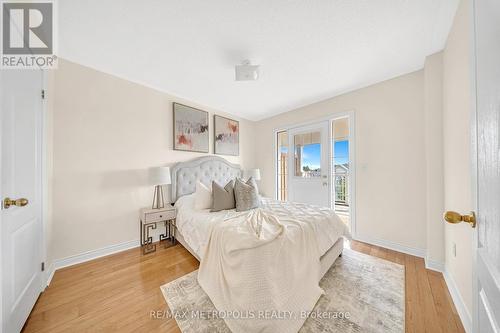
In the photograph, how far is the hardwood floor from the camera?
1.31 metres

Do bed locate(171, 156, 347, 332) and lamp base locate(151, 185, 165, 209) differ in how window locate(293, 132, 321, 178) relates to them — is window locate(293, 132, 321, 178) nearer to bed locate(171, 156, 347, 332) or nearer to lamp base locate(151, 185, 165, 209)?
bed locate(171, 156, 347, 332)

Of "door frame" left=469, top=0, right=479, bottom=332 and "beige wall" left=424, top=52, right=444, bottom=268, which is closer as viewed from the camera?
"door frame" left=469, top=0, right=479, bottom=332

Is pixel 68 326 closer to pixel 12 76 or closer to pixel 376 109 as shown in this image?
pixel 12 76

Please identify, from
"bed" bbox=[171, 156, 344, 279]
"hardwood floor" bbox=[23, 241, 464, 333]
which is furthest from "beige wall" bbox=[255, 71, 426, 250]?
"bed" bbox=[171, 156, 344, 279]

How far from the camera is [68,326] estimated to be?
4.26ft

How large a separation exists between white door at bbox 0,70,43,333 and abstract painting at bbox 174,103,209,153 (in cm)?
154

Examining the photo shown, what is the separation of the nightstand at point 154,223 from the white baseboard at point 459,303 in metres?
3.01

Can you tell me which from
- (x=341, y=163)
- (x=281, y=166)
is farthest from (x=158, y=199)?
(x=341, y=163)

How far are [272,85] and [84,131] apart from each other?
261 cm

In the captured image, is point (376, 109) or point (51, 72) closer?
point (51, 72)

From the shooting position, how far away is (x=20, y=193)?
1.31 meters

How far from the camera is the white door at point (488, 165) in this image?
0.46 m

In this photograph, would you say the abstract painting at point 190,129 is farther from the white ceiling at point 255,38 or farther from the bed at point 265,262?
the bed at point 265,262

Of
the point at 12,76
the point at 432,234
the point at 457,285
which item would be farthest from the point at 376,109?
the point at 12,76
